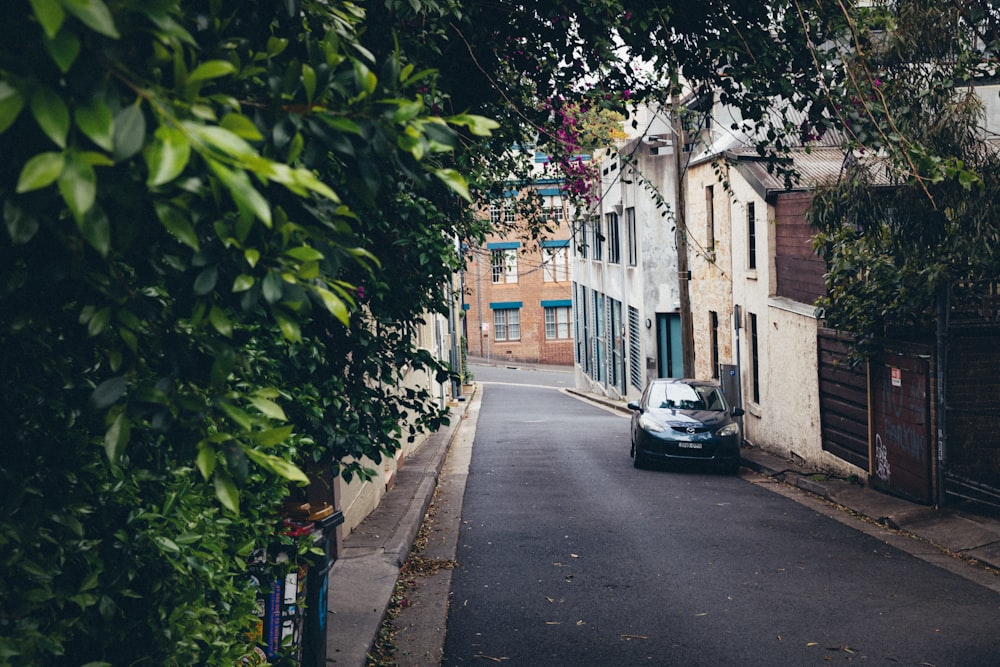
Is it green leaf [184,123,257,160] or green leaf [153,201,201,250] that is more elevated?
green leaf [184,123,257,160]

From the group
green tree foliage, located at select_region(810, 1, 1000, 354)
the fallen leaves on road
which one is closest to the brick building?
green tree foliage, located at select_region(810, 1, 1000, 354)

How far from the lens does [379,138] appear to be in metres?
2.39

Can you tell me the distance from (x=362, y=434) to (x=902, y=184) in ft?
21.5

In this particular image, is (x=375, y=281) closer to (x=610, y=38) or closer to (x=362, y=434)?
(x=362, y=434)

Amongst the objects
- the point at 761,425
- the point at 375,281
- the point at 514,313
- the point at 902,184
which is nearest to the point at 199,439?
the point at 375,281

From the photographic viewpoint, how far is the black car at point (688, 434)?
17547 millimetres

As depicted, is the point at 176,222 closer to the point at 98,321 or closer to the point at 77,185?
the point at 77,185

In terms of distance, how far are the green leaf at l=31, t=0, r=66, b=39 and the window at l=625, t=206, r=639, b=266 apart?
33.3 meters

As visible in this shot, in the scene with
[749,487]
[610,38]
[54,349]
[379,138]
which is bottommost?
[749,487]

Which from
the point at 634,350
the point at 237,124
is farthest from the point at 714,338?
the point at 237,124

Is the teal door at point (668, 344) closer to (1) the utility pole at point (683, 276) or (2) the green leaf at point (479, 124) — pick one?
(1) the utility pole at point (683, 276)

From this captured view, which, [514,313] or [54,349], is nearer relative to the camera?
[54,349]

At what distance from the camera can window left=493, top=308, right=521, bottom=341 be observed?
61344 mm

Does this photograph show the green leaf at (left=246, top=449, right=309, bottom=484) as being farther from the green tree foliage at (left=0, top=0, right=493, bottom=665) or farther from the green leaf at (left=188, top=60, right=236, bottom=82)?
the green leaf at (left=188, top=60, right=236, bottom=82)
